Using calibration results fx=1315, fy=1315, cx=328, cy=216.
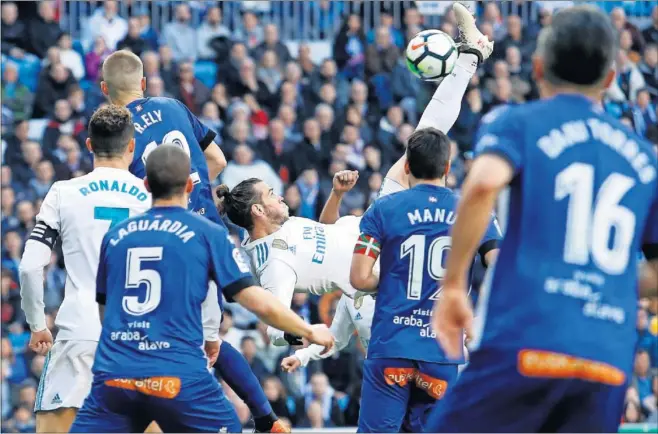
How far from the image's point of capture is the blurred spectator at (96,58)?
18.2 metres

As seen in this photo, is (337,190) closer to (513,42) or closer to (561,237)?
(561,237)

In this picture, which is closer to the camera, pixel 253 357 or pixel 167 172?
pixel 167 172

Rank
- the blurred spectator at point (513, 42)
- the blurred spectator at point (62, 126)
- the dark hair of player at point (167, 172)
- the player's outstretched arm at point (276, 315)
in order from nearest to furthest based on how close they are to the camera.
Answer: the player's outstretched arm at point (276, 315)
the dark hair of player at point (167, 172)
the blurred spectator at point (62, 126)
the blurred spectator at point (513, 42)

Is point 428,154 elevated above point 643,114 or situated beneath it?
elevated above

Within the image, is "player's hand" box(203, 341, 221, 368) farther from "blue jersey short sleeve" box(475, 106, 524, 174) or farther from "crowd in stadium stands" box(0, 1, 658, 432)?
"crowd in stadium stands" box(0, 1, 658, 432)

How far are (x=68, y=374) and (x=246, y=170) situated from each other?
9.10m

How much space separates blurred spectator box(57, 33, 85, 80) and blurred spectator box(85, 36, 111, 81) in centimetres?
9

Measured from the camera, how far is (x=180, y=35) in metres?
19.0

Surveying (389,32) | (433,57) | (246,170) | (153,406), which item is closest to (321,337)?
(153,406)

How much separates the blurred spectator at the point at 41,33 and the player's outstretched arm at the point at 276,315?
1227 cm

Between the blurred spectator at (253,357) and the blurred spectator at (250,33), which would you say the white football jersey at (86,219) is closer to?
the blurred spectator at (253,357)

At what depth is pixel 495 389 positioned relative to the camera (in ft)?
16.3

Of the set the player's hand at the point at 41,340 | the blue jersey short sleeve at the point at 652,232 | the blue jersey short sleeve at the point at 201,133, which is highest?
the blue jersey short sleeve at the point at 652,232

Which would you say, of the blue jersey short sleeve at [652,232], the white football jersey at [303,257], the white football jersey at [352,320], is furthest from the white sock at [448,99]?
the blue jersey short sleeve at [652,232]
